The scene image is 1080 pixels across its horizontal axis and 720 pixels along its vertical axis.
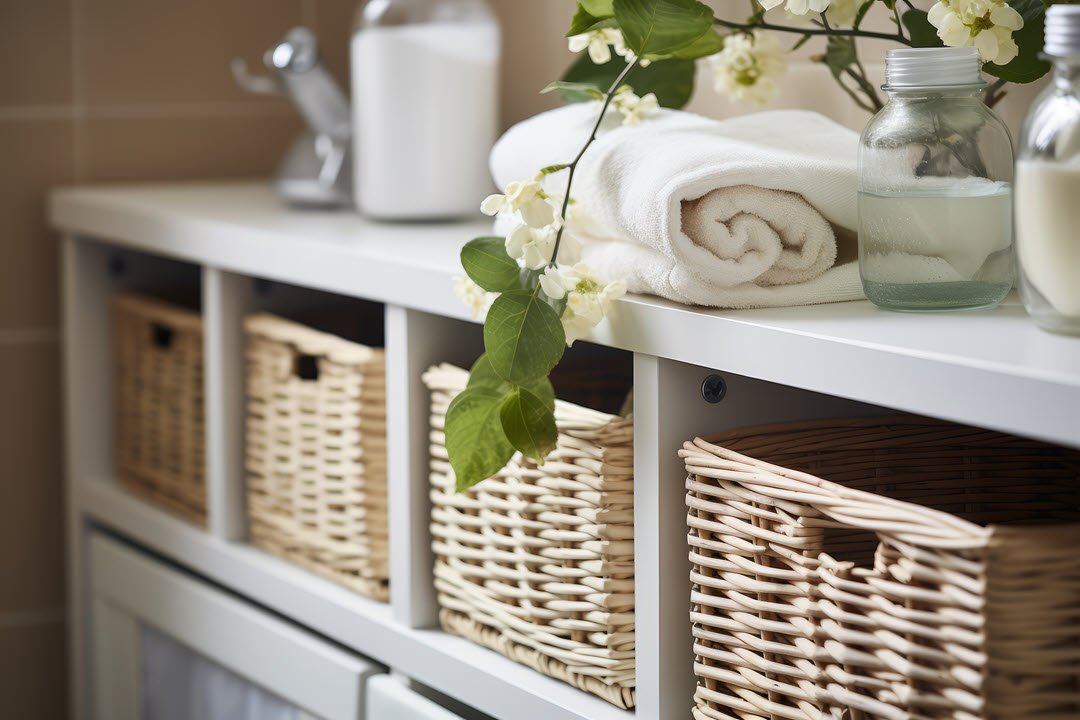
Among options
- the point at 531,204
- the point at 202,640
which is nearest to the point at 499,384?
the point at 531,204

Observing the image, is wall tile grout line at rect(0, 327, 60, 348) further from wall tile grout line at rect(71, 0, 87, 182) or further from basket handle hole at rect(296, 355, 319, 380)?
basket handle hole at rect(296, 355, 319, 380)

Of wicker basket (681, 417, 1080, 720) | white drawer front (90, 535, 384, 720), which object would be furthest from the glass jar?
white drawer front (90, 535, 384, 720)

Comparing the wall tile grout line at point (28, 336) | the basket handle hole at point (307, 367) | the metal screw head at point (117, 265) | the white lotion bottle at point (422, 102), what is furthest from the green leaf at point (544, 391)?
the wall tile grout line at point (28, 336)

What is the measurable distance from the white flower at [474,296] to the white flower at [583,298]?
0.07 m

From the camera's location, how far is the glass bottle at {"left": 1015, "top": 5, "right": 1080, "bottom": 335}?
0.63 m

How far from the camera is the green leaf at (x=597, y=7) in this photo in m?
0.79

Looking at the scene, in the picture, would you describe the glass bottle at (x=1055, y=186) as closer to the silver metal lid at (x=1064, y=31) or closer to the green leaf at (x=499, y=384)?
the silver metal lid at (x=1064, y=31)

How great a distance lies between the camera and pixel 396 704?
1.01m

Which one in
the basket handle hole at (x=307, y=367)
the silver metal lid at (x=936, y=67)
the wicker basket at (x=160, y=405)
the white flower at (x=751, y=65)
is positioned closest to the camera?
the silver metal lid at (x=936, y=67)

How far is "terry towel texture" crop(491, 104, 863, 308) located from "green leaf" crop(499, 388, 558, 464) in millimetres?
94

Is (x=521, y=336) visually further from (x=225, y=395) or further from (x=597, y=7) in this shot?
(x=225, y=395)

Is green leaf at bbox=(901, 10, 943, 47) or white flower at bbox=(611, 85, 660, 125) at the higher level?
green leaf at bbox=(901, 10, 943, 47)

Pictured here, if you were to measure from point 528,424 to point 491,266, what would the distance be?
0.10 m

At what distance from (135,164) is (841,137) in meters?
1.02
